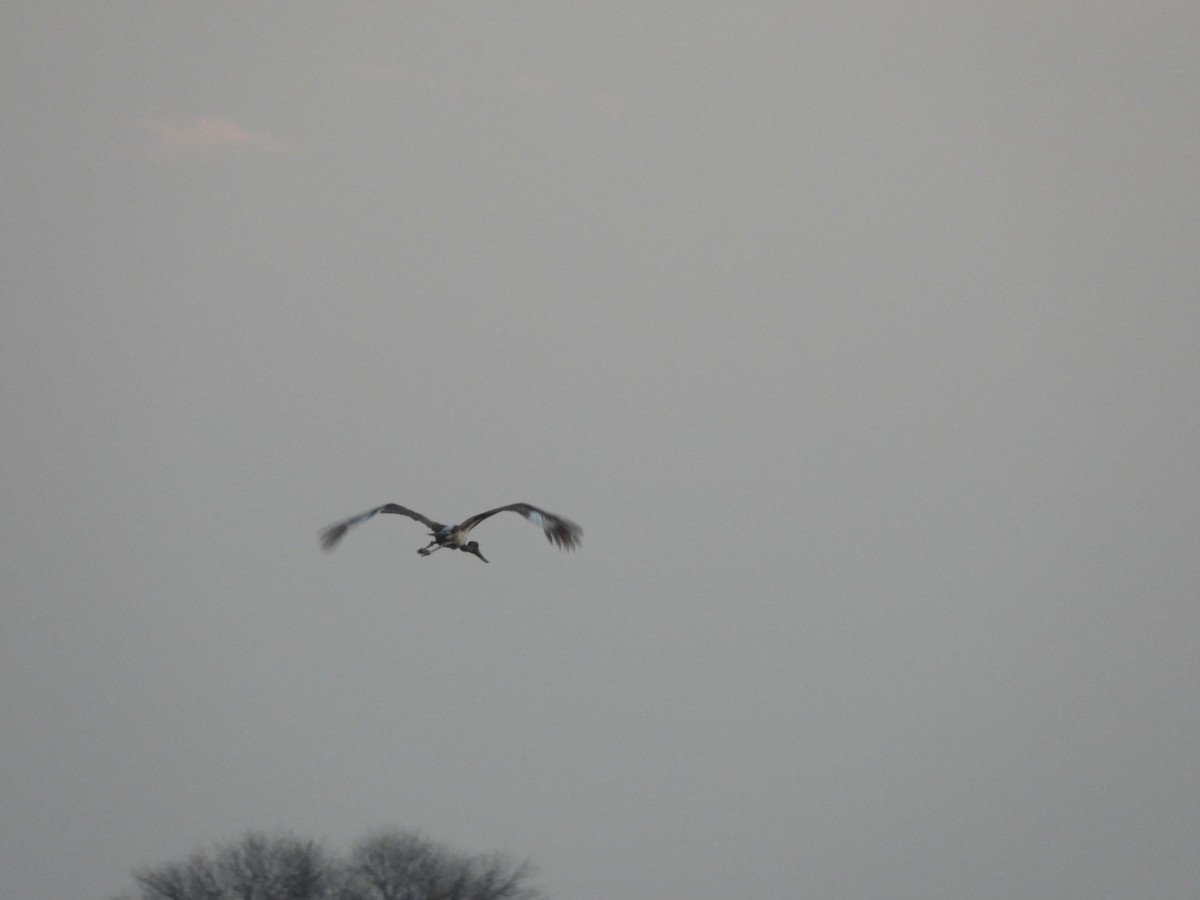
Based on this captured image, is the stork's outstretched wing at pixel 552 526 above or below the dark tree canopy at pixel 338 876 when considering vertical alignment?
below

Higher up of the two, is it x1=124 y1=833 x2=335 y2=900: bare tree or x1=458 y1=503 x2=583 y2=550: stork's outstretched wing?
x1=124 y1=833 x2=335 y2=900: bare tree

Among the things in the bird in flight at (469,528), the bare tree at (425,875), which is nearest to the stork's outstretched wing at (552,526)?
the bird in flight at (469,528)

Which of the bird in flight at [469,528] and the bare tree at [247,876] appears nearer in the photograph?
the bird in flight at [469,528]

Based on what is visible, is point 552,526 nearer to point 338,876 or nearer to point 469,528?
point 469,528

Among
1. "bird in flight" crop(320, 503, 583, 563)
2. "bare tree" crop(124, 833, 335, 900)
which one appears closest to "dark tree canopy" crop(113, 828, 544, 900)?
"bare tree" crop(124, 833, 335, 900)

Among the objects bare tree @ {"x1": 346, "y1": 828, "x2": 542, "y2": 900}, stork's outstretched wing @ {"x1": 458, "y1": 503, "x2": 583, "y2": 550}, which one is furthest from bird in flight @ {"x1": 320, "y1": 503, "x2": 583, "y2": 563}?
bare tree @ {"x1": 346, "y1": 828, "x2": 542, "y2": 900}

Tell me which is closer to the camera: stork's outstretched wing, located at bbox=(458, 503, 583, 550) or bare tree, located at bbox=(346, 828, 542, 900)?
stork's outstretched wing, located at bbox=(458, 503, 583, 550)

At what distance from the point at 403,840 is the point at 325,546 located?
2963 centimetres

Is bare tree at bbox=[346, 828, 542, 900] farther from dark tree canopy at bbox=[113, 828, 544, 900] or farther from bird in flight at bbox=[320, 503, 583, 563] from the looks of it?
bird in flight at bbox=[320, 503, 583, 563]

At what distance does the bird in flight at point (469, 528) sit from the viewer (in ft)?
104

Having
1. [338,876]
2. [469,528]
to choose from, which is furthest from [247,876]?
[469,528]

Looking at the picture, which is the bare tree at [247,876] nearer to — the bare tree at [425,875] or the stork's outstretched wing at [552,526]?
the bare tree at [425,875]

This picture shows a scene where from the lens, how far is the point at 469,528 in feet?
113

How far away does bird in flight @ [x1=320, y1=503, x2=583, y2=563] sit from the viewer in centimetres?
3162
